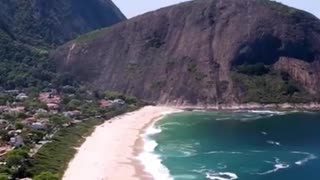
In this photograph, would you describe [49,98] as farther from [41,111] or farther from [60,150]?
[60,150]

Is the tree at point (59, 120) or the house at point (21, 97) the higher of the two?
the house at point (21, 97)

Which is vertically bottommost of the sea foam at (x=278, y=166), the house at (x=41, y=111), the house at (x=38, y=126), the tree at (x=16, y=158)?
the sea foam at (x=278, y=166)

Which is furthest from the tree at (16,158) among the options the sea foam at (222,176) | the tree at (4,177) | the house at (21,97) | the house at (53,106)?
the house at (21,97)

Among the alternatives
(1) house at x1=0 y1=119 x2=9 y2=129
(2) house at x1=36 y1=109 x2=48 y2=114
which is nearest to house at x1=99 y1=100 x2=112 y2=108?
(2) house at x1=36 y1=109 x2=48 y2=114

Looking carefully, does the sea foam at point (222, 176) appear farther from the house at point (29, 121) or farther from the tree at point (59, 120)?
the house at point (29, 121)

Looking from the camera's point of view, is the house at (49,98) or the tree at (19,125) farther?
the house at (49,98)

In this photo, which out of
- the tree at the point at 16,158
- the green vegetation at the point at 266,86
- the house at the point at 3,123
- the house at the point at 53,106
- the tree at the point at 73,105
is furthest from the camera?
the green vegetation at the point at 266,86

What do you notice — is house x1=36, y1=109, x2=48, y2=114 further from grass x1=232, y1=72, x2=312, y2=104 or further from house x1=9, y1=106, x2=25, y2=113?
grass x1=232, y1=72, x2=312, y2=104

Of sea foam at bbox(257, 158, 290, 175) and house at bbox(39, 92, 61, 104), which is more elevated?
house at bbox(39, 92, 61, 104)

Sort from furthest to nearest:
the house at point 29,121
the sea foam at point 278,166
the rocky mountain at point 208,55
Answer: the rocky mountain at point 208,55 < the house at point 29,121 < the sea foam at point 278,166
